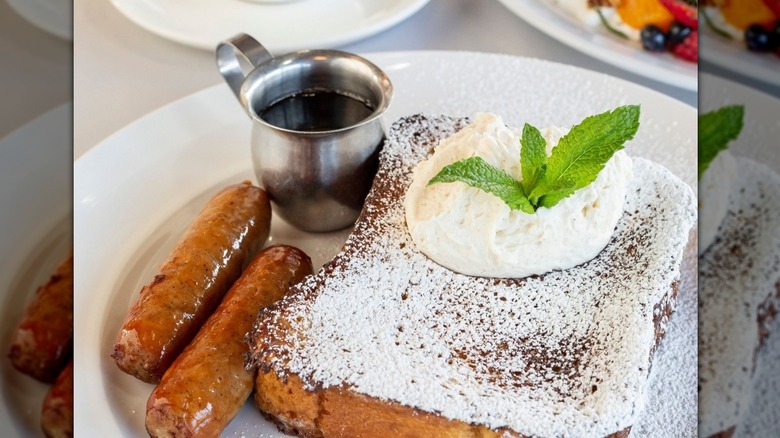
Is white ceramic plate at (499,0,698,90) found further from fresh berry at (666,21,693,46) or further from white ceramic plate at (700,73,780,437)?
white ceramic plate at (700,73,780,437)

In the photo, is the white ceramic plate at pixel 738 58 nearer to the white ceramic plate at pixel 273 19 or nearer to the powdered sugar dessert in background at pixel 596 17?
the white ceramic plate at pixel 273 19

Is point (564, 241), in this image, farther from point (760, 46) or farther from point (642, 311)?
point (760, 46)

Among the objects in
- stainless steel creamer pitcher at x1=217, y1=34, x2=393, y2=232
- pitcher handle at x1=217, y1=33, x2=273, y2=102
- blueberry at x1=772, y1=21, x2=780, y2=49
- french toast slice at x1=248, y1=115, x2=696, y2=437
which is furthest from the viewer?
pitcher handle at x1=217, y1=33, x2=273, y2=102

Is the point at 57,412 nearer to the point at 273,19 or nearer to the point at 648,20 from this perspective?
the point at 273,19

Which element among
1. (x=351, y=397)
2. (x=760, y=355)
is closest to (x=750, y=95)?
(x=760, y=355)

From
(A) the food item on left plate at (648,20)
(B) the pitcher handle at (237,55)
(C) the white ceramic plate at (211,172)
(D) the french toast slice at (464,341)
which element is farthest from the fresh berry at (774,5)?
(A) the food item on left plate at (648,20)

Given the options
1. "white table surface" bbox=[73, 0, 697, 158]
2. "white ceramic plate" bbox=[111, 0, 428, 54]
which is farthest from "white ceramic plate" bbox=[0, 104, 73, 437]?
"white ceramic plate" bbox=[111, 0, 428, 54]

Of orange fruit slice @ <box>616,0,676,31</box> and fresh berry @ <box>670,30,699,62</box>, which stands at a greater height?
orange fruit slice @ <box>616,0,676,31</box>
